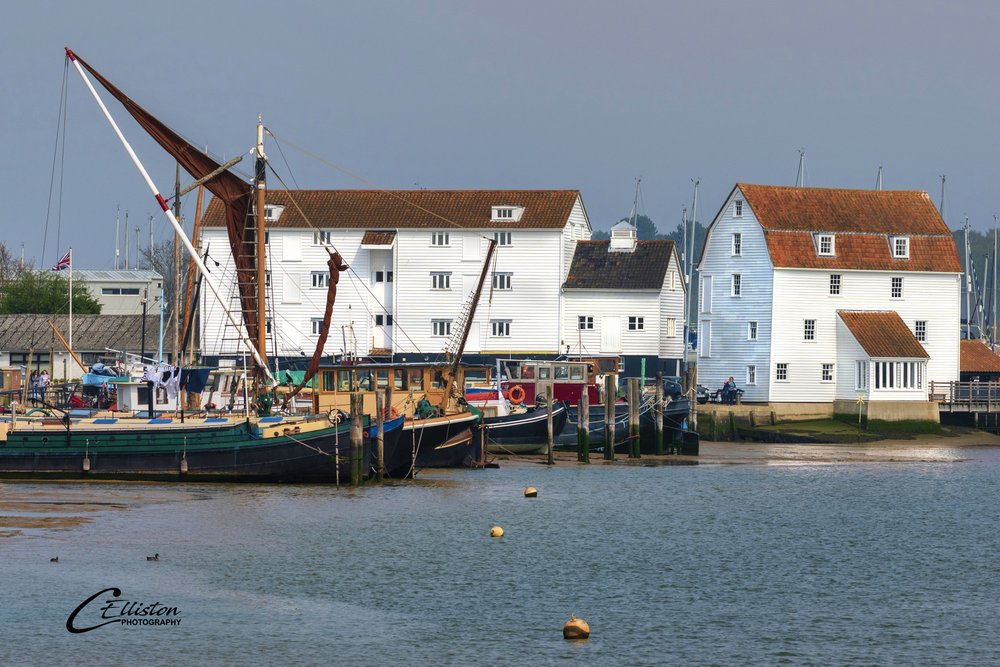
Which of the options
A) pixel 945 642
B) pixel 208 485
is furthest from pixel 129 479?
pixel 945 642

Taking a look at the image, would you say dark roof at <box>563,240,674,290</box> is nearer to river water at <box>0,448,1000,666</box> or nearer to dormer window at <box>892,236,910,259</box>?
dormer window at <box>892,236,910,259</box>

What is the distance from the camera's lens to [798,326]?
82.4m

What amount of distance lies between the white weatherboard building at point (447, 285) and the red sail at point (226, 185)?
119 ft

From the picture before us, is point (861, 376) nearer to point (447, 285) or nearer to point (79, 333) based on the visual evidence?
point (447, 285)

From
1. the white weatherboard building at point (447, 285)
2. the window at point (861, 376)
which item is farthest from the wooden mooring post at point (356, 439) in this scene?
the white weatherboard building at point (447, 285)

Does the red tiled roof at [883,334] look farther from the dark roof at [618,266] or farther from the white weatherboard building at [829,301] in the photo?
the dark roof at [618,266]

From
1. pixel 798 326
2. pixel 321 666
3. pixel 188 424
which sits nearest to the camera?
pixel 321 666

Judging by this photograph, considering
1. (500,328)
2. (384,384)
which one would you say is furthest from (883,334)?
→ (384,384)

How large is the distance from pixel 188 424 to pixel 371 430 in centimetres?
586

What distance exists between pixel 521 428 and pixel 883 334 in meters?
27.5

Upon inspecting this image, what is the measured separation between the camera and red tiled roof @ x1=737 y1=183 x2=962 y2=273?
271 ft

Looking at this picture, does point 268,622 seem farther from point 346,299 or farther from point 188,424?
point 346,299

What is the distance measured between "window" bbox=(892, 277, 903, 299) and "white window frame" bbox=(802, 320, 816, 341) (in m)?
5.01

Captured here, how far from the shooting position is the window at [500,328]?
90.4m
